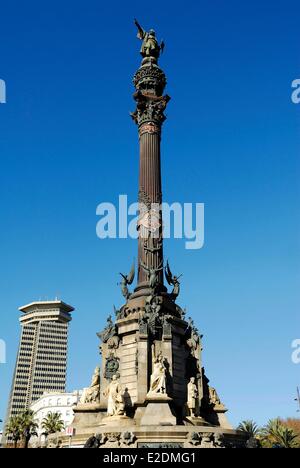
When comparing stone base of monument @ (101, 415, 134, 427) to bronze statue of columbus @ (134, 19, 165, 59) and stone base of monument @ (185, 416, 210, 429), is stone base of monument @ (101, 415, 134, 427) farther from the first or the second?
bronze statue of columbus @ (134, 19, 165, 59)

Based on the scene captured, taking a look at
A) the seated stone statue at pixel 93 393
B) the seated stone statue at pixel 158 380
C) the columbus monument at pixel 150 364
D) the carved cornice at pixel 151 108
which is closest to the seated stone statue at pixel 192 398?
the columbus monument at pixel 150 364

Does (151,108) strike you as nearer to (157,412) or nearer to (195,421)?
(157,412)

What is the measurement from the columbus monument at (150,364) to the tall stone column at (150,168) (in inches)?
2.9

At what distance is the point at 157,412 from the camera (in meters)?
27.1

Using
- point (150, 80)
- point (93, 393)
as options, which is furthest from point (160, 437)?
point (150, 80)

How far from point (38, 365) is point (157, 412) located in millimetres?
169082

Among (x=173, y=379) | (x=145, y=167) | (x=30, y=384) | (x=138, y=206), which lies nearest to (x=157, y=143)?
(x=145, y=167)

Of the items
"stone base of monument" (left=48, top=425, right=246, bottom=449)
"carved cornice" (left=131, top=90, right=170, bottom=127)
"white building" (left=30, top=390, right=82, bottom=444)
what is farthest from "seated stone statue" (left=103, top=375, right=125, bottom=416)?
"white building" (left=30, top=390, right=82, bottom=444)

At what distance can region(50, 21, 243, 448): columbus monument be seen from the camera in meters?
24.5

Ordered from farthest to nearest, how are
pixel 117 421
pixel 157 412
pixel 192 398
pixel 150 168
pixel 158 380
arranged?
1. pixel 150 168
2. pixel 192 398
3. pixel 158 380
4. pixel 117 421
5. pixel 157 412

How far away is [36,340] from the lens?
194m

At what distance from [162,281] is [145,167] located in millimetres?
8875
